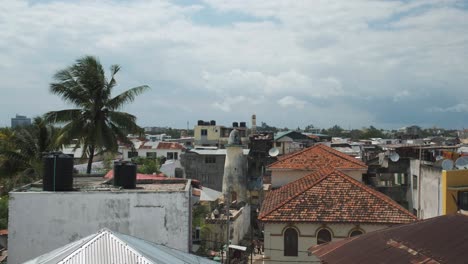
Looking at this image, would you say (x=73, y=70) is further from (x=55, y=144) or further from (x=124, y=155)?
(x=124, y=155)

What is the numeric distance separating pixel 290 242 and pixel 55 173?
32.2 feet

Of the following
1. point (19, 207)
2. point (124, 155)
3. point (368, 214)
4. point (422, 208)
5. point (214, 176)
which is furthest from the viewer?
point (124, 155)

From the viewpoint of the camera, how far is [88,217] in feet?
49.0

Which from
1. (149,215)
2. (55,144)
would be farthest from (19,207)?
(55,144)

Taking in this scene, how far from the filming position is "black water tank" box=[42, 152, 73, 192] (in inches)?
618

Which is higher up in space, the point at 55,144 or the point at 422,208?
the point at 55,144

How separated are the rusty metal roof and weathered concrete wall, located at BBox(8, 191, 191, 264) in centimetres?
437

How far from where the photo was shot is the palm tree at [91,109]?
915 inches

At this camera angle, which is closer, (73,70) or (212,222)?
(73,70)

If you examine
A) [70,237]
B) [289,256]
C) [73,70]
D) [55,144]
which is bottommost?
[289,256]

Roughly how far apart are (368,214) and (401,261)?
9193 millimetres

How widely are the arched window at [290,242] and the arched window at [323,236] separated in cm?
91

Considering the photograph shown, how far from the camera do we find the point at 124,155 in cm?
6606

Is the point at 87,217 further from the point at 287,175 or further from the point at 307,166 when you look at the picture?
the point at 307,166
